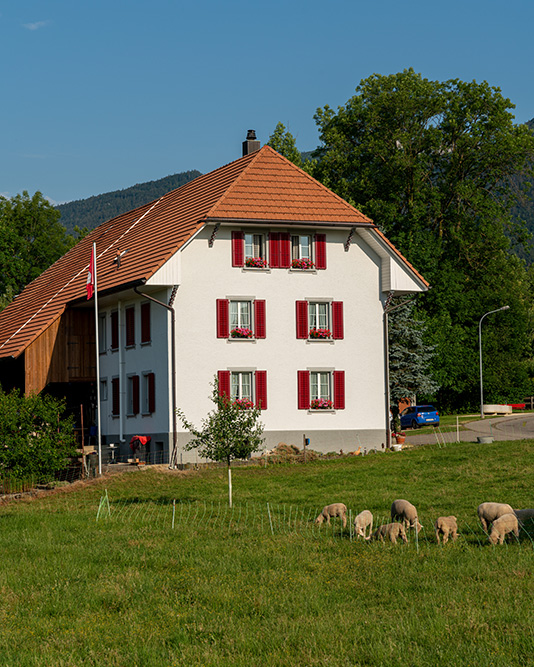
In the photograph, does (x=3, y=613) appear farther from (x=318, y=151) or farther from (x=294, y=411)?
(x=318, y=151)

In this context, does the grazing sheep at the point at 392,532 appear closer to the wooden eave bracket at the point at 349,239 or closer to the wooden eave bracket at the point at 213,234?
the wooden eave bracket at the point at 213,234

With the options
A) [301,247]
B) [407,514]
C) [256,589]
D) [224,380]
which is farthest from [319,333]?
[256,589]

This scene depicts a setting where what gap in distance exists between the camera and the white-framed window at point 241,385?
120 ft

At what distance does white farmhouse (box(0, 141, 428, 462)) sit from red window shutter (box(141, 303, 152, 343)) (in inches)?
3.4

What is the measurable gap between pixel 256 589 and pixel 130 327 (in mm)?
28007

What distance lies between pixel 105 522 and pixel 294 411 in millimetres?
18182

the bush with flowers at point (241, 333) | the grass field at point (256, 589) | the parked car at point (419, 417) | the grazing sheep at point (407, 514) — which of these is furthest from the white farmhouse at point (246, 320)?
the parked car at point (419, 417)

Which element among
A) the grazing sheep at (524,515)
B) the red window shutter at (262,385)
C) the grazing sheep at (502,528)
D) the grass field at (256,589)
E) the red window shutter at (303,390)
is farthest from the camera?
the red window shutter at (303,390)

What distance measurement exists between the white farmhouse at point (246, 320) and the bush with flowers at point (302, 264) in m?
0.05

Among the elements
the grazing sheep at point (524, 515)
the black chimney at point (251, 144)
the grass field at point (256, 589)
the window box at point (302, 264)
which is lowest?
the grass field at point (256, 589)

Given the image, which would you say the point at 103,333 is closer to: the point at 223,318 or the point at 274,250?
the point at 223,318

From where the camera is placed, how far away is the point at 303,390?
3756 cm

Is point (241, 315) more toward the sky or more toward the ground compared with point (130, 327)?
more toward the sky

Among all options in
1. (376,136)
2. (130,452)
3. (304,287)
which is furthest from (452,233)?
(130,452)
